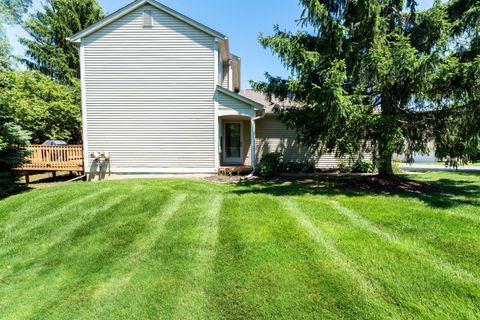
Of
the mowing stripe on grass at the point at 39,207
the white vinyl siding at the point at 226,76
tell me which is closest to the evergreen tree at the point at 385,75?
the white vinyl siding at the point at 226,76

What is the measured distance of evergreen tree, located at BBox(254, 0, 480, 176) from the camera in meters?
6.94

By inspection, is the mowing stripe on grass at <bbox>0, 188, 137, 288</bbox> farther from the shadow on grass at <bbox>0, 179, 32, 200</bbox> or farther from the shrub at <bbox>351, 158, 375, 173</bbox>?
the shrub at <bbox>351, 158, 375, 173</bbox>

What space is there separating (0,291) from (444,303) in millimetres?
5639

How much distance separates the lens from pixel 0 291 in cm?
367

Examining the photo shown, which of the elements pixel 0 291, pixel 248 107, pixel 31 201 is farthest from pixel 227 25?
pixel 0 291

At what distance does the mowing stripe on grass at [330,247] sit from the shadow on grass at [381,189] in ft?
6.68

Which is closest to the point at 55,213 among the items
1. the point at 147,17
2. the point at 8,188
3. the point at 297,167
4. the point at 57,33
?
the point at 8,188

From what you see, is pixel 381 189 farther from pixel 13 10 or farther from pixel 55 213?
pixel 13 10

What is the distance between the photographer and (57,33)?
24484 millimetres

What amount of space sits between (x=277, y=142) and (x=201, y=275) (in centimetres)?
1055

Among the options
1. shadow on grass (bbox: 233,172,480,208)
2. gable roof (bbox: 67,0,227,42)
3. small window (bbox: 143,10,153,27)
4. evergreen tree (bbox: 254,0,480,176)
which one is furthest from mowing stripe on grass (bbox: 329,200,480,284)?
small window (bbox: 143,10,153,27)

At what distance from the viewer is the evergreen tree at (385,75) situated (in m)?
6.94

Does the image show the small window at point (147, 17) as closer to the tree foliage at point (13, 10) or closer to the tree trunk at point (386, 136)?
the tree trunk at point (386, 136)

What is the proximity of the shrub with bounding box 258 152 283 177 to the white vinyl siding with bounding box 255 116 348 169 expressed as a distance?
129cm
